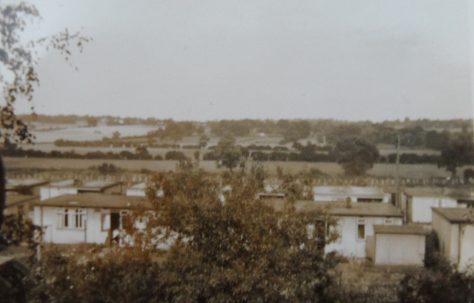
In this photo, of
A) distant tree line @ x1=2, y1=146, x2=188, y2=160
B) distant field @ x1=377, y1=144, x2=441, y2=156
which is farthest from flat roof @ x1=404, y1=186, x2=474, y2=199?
distant tree line @ x1=2, y1=146, x2=188, y2=160

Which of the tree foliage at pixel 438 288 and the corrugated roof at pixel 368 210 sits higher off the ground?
the corrugated roof at pixel 368 210

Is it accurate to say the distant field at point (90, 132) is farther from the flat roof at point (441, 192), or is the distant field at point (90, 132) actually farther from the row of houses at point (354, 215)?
the flat roof at point (441, 192)

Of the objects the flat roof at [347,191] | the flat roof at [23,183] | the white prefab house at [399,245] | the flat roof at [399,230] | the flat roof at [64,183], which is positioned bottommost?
the white prefab house at [399,245]

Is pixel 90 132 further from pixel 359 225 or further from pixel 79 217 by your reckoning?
pixel 359 225

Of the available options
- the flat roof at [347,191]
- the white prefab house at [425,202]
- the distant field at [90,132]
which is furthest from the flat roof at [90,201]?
the white prefab house at [425,202]

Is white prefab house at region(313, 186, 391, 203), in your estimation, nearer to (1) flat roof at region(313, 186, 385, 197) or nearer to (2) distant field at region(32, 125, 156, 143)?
(1) flat roof at region(313, 186, 385, 197)

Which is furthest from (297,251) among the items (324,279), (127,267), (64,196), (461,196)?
(64,196)

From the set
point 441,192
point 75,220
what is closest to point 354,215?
point 441,192
